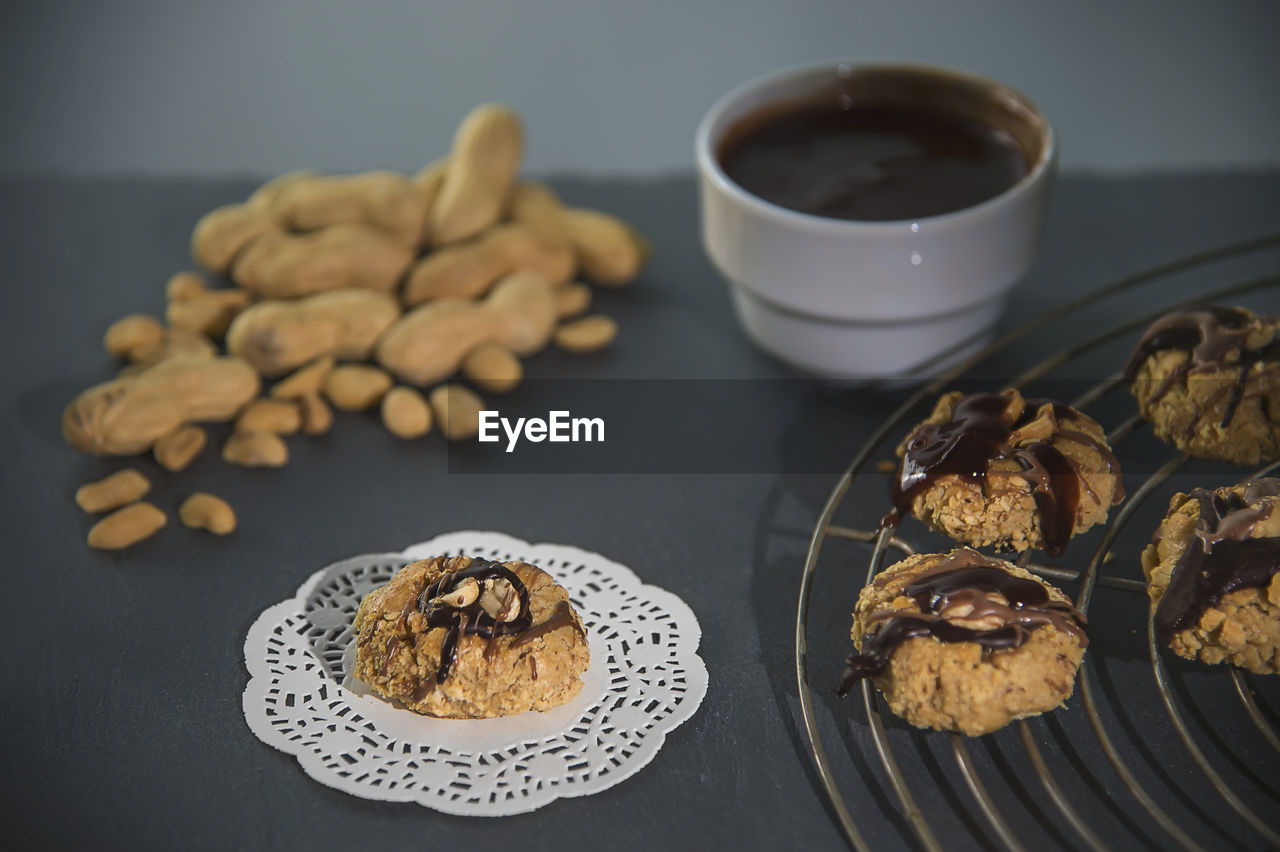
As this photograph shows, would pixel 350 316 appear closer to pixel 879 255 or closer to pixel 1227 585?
pixel 879 255

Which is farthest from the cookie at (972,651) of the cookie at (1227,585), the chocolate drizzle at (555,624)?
the chocolate drizzle at (555,624)

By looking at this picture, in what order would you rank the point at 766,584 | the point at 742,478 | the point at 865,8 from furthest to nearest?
1. the point at 865,8
2. the point at 742,478
3. the point at 766,584

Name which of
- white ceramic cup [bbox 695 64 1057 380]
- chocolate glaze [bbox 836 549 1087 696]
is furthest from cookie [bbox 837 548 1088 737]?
white ceramic cup [bbox 695 64 1057 380]

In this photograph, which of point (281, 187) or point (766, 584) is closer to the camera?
point (766, 584)

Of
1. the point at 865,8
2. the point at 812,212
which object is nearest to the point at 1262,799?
the point at 812,212

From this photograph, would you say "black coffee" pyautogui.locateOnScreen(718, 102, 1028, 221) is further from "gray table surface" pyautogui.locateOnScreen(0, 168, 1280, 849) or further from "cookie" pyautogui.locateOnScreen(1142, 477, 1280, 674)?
"cookie" pyautogui.locateOnScreen(1142, 477, 1280, 674)

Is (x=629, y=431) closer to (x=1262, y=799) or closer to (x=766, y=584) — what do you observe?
(x=766, y=584)
